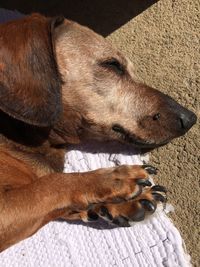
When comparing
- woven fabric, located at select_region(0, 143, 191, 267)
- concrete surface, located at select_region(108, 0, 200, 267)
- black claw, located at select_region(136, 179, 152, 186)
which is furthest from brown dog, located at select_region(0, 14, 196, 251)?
concrete surface, located at select_region(108, 0, 200, 267)

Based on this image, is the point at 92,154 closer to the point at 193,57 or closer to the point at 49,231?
the point at 49,231

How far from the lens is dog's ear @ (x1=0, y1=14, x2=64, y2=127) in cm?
236

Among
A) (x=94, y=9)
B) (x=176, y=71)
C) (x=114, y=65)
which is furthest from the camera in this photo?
(x=94, y=9)

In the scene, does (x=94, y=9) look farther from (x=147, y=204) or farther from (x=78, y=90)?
(x=147, y=204)

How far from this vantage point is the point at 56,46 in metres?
2.64

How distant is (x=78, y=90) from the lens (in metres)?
2.59

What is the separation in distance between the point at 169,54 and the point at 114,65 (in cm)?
77

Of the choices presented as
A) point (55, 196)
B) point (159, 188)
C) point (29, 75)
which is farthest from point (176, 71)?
point (55, 196)

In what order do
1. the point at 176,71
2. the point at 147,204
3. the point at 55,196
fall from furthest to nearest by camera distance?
the point at 176,71 → the point at 147,204 → the point at 55,196

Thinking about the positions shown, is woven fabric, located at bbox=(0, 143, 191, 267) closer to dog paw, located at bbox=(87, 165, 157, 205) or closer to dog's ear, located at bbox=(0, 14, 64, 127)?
dog paw, located at bbox=(87, 165, 157, 205)

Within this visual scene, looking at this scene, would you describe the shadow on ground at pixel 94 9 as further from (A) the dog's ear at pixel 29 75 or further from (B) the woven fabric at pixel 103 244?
(A) the dog's ear at pixel 29 75

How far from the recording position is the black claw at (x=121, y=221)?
268 cm

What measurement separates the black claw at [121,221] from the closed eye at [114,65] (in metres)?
0.83

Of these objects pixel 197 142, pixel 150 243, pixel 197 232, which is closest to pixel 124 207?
pixel 150 243
